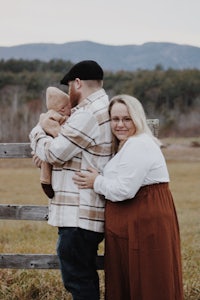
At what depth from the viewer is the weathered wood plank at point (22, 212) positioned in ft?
18.9

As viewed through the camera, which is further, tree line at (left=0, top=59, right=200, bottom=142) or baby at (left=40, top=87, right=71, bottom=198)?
tree line at (left=0, top=59, right=200, bottom=142)

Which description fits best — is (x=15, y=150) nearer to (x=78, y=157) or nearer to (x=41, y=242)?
(x=78, y=157)

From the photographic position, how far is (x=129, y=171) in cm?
454

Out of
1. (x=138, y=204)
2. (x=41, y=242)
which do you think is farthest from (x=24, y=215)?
(x=41, y=242)

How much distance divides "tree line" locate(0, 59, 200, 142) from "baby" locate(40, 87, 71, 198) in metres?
56.3

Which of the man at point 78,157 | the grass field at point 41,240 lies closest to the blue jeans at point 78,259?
the man at point 78,157

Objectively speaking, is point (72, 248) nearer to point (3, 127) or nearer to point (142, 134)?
point (142, 134)

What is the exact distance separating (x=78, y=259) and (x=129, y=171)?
2.39 feet

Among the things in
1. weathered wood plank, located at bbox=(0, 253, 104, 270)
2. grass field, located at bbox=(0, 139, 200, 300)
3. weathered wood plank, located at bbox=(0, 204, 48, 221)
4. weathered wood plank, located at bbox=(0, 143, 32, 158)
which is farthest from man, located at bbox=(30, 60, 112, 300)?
grass field, located at bbox=(0, 139, 200, 300)

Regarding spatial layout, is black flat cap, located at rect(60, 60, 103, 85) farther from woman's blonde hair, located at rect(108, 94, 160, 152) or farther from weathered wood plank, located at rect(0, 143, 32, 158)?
weathered wood plank, located at rect(0, 143, 32, 158)

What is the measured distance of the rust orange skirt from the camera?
4617 millimetres

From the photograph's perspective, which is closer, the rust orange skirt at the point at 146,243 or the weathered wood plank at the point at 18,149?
the rust orange skirt at the point at 146,243

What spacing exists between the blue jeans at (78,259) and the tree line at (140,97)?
56.3 m

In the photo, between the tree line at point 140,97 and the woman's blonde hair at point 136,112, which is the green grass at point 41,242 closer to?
the woman's blonde hair at point 136,112
